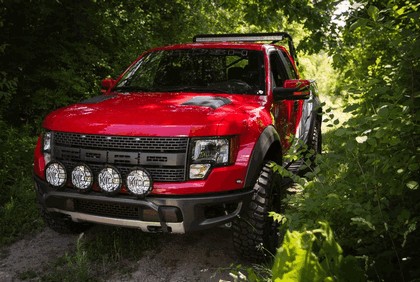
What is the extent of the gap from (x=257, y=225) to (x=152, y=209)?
2.81ft

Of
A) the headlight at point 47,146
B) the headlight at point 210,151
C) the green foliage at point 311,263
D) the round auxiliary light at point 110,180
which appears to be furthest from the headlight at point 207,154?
the green foliage at point 311,263

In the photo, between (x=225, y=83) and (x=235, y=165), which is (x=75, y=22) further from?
(x=235, y=165)

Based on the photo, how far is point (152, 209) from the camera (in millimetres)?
2834

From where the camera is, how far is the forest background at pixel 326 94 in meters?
1.92

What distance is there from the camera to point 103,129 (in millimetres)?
3002

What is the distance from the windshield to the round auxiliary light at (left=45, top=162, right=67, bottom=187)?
1255 mm

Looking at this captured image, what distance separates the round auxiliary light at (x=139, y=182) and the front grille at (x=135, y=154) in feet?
0.20

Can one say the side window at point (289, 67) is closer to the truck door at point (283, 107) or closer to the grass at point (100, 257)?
the truck door at point (283, 107)

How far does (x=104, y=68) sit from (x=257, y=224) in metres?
5.67

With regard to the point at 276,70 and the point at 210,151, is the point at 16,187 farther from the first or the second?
the point at 276,70

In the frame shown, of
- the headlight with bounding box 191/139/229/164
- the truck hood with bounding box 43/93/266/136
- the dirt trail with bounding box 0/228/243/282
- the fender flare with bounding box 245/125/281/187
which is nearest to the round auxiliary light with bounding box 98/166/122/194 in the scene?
the truck hood with bounding box 43/93/266/136

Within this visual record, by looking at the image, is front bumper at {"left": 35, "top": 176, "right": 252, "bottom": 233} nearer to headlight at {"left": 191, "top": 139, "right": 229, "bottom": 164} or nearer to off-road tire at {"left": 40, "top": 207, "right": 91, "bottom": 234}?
headlight at {"left": 191, "top": 139, "right": 229, "bottom": 164}

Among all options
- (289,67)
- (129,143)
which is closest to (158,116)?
(129,143)

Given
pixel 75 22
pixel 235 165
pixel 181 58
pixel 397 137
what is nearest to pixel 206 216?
pixel 235 165
